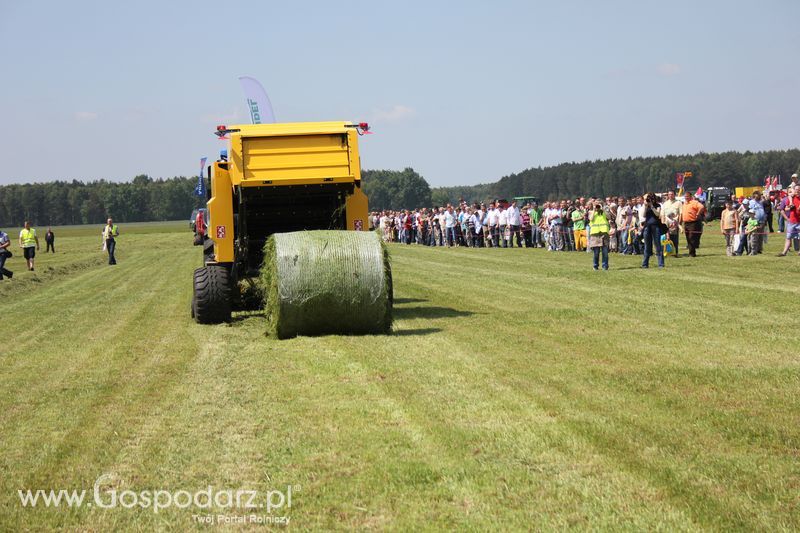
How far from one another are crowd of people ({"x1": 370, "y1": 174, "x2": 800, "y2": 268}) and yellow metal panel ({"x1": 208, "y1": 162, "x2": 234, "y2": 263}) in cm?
1055

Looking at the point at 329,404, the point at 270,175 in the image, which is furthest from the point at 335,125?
the point at 329,404

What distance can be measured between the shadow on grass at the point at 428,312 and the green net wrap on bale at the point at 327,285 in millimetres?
2407

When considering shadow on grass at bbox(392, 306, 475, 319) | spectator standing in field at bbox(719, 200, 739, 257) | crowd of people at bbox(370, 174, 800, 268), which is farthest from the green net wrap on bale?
spectator standing in field at bbox(719, 200, 739, 257)

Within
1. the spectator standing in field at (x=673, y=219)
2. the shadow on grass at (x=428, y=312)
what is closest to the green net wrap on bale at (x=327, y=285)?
the shadow on grass at (x=428, y=312)

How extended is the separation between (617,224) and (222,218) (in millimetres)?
17290

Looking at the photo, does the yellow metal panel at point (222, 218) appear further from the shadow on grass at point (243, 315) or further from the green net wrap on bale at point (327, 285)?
the green net wrap on bale at point (327, 285)

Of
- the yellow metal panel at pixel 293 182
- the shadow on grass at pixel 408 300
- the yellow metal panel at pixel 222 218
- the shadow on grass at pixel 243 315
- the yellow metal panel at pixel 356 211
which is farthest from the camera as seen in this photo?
the shadow on grass at pixel 408 300

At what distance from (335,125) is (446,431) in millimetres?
8898

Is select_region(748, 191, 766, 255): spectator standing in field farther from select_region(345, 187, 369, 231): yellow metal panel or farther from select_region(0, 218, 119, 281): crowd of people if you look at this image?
select_region(0, 218, 119, 281): crowd of people

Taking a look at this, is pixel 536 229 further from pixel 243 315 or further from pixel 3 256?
pixel 243 315

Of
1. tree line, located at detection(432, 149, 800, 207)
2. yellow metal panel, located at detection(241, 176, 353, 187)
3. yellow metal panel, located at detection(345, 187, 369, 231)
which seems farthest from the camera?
tree line, located at detection(432, 149, 800, 207)

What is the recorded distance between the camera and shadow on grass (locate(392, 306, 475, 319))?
15.4 meters

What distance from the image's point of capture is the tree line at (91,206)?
7249 inches

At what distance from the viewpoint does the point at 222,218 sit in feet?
51.5
